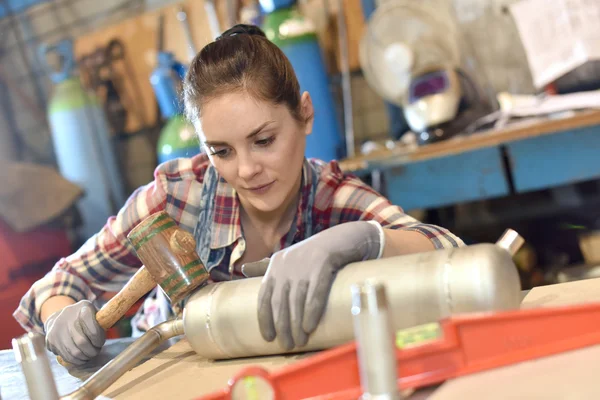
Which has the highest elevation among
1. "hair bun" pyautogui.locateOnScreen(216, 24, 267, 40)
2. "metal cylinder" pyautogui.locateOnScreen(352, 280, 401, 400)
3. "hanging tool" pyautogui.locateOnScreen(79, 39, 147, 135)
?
"hanging tool" pyautogui.locateOnScreen(79, 39, 147, 135)

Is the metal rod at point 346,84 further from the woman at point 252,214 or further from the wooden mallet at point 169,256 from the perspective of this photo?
the wooden mallet at point 169,256

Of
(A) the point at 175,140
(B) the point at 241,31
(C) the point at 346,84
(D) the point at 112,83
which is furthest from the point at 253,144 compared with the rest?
(D) the point at 112,83

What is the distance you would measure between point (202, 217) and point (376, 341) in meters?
0.81

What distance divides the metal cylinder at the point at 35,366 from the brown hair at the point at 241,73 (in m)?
0.57

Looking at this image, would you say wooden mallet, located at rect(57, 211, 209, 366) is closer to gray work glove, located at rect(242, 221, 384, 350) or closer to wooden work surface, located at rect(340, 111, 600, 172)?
gray work glove, located at rect(242, 221, 384, 350)

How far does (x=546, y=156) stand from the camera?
1.84 m

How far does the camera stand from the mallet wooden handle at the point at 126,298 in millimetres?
962

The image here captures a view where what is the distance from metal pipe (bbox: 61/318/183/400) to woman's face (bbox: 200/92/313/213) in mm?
269

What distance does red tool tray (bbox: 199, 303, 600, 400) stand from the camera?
A: 593 millimetres

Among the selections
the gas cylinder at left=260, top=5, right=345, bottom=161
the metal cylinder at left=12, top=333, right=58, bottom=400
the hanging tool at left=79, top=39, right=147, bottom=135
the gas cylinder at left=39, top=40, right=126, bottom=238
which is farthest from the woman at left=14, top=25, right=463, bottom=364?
the hanging tool at left=79, top=39, right=147, bottom=135

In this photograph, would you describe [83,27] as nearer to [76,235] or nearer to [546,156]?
[76,235]

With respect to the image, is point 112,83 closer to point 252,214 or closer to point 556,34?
point 556,34

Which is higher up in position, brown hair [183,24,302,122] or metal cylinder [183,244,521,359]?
brown hair [183,24,302,122]

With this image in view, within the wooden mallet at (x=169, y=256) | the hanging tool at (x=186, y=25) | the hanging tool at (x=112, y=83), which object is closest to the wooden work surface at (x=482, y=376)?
the wooden mallet at (x=169, y=256)
